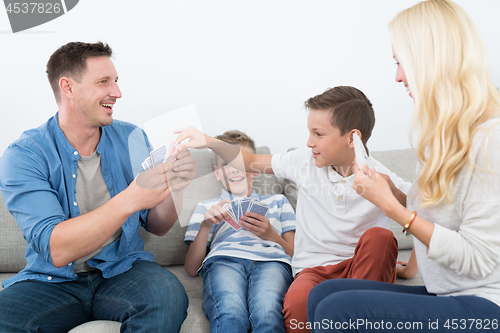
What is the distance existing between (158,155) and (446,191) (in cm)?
101

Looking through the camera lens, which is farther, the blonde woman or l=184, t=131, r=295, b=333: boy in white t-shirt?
l=184, t=131, r=295, b=333: boy in white t-shirt

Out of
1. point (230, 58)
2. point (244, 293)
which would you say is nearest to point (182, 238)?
point (244, 293)

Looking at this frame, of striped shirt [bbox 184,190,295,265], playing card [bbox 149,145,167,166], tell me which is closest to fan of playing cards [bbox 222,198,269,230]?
striped shirt [bbox 184,190,295,265]

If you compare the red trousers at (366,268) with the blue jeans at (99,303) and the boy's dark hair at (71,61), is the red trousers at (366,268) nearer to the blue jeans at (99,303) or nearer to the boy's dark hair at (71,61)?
the blue jeans at (99,303)

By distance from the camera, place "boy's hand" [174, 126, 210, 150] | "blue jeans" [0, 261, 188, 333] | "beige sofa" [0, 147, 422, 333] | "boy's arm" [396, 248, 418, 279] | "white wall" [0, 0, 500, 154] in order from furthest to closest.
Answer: "white wall" [0, 0, 500, 154], "beige sofa" [0, 147, 422, 333], "boy's arm" [396, 248, 418, 279], "boy's hand" [174, 126, 210, 150], "blue jeans" [0, 261, 188, 333]

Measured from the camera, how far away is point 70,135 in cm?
163

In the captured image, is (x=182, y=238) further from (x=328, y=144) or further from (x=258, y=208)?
(x=328, y=144)

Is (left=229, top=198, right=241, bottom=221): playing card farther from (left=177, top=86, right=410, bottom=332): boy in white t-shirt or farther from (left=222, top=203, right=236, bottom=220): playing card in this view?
(left=177, top=86, right=410, bottom=332): boy in white t-shirt

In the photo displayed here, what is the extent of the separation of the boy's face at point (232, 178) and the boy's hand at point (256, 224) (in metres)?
0.25

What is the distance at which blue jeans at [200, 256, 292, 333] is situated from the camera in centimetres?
145

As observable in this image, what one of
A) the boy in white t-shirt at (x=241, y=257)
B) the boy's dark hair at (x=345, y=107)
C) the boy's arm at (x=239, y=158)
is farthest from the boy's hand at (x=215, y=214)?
the boy's dark hair at (x=345, y=107)

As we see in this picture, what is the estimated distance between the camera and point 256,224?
5.94ft

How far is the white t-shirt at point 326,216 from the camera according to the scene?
5.39 ft

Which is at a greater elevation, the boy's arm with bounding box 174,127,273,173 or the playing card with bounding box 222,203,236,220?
the boy's arm with bounding box 174,127,273,173
